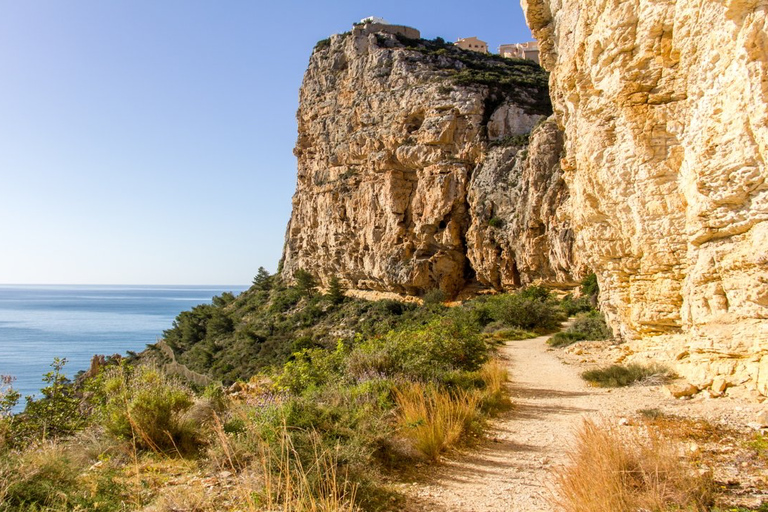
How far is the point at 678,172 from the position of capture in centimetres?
746

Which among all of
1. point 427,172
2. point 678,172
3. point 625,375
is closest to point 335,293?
point 427,172

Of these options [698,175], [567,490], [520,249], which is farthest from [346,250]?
[567,490]

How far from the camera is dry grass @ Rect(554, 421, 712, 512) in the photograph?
2.78 m

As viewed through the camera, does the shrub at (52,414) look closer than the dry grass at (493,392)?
Yes

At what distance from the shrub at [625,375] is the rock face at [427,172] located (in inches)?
688

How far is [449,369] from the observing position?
805cm

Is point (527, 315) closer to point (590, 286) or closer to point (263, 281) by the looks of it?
point (590, 286)

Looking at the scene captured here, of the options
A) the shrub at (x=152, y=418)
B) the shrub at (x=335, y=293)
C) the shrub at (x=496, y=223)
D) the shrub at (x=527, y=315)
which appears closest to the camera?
the shrub at (x=152, y=418)

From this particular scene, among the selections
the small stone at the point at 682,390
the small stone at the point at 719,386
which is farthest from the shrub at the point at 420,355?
the small stone at the point at 719,386

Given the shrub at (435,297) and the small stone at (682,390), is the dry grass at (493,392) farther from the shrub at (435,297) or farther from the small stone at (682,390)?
the shrub at (435,297)

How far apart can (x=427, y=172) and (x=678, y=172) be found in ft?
90.2

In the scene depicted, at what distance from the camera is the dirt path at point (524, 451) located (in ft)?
11.7

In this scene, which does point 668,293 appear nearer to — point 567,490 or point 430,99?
point 567,490

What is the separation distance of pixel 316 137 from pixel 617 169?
39.5 metres
